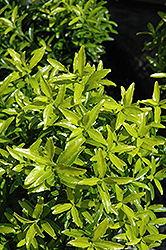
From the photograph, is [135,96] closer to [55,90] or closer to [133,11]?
[133,11]

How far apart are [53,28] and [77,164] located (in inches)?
63.9

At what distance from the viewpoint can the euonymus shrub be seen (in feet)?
3.71

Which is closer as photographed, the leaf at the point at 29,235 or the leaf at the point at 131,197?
the leaf at the point at 29,235

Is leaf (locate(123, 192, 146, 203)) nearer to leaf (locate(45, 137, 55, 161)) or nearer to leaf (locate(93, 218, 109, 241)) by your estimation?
leaf (locate(93, 218, 109, 241))

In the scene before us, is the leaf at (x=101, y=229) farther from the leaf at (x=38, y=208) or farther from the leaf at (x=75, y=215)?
the leaf at (x=38, y=208)

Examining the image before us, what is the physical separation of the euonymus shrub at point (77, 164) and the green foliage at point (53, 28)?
33.3 inches

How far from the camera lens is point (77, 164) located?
119 centimetres

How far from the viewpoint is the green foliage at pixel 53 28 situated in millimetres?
2225

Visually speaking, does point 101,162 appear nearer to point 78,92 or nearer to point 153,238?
point 78,92

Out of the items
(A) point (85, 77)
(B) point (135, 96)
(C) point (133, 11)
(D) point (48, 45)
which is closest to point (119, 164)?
(A) point (85, 77)

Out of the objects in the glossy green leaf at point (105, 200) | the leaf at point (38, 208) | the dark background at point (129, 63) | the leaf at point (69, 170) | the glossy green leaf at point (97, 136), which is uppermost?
the leaf at point (69, 170)

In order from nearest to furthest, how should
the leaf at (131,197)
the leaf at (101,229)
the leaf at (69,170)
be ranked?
the leaf at (69,170) → the leaf at (101,229) → the leaf at (131,197)

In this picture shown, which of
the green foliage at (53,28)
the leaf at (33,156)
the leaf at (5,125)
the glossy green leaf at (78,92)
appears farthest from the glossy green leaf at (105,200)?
the green foliage at (53,28)

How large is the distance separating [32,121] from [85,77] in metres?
0.37
